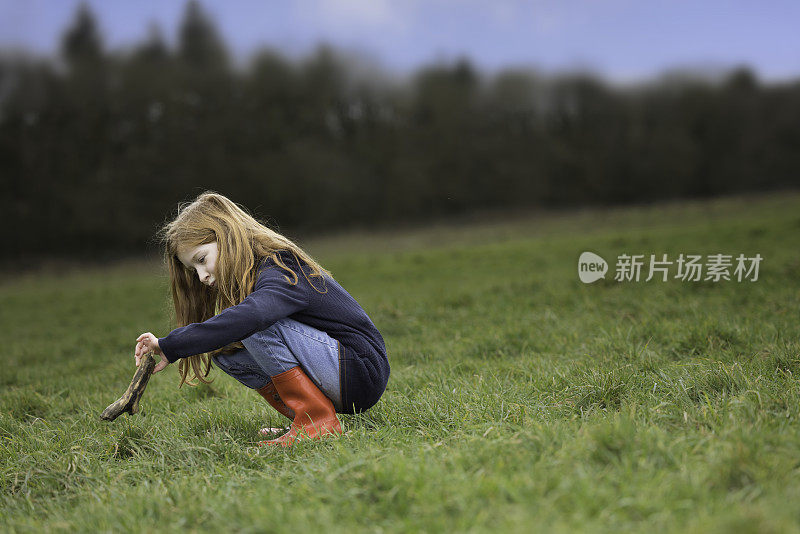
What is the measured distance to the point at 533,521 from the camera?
5.06 ft

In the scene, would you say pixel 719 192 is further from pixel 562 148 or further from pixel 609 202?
pixel 562 148

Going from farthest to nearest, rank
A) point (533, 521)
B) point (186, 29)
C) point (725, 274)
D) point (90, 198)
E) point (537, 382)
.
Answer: point (186, 29)
point (90, 198)
point (725, 274)
point (537, 382)
point (533, 521)

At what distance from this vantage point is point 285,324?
105 inches

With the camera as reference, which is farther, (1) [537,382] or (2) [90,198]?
(2) [90,198]

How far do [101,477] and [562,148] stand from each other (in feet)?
83.2

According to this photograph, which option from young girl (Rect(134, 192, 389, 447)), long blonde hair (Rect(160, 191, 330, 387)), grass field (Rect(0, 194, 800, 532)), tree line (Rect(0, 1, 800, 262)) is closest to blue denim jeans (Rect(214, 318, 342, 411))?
young girl (Rect(134, 192, 389, 447))

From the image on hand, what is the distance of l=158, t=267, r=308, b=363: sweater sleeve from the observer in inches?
93.9

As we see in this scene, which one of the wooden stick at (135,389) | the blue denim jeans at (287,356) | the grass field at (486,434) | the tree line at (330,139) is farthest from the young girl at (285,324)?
the tree line at (330,139)

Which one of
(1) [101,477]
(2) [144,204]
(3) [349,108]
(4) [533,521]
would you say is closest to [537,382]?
(4) [533,521]

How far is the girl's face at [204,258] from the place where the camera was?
2746 mm

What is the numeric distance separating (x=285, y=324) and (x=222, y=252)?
1.45 feet

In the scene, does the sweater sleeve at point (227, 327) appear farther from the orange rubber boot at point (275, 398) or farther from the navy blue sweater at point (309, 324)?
the orange rubber boot at point (275, 398)

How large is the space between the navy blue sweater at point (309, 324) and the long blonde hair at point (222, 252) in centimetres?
6

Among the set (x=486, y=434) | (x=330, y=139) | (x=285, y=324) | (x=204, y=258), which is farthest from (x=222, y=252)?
(x=330, y=139)
